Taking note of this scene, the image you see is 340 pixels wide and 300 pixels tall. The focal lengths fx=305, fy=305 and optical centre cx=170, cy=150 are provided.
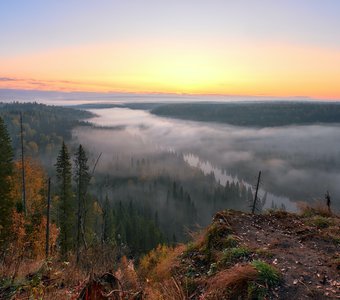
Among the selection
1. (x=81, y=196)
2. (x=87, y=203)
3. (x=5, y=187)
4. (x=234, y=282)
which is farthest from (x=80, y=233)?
(x=87, y=203)

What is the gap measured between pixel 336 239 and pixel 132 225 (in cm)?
6464

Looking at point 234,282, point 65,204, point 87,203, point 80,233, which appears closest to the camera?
point 234,282

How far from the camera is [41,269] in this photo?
7.90 m

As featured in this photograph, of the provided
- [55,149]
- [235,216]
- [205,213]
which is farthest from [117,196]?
[235,216]

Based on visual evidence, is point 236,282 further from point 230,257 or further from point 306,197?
point 306,197

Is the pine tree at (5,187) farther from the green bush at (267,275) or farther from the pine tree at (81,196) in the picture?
the green bush at (267,275)

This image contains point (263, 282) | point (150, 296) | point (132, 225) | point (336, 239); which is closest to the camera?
point (150, 296)

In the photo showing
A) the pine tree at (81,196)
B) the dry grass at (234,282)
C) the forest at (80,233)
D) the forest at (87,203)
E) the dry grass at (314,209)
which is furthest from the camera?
the dry grass at (314,209)

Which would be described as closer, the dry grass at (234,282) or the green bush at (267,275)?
the dry grass at (234,282)

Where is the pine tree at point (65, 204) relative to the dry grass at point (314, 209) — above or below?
below

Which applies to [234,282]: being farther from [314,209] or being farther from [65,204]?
[65,204]

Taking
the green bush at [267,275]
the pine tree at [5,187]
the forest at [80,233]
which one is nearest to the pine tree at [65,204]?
the forest at [80,233]

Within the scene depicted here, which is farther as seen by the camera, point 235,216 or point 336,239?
point 235,216

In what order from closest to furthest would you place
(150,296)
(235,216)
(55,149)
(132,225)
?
(150,296) < (235,216) < (132,225) < (55,149)
